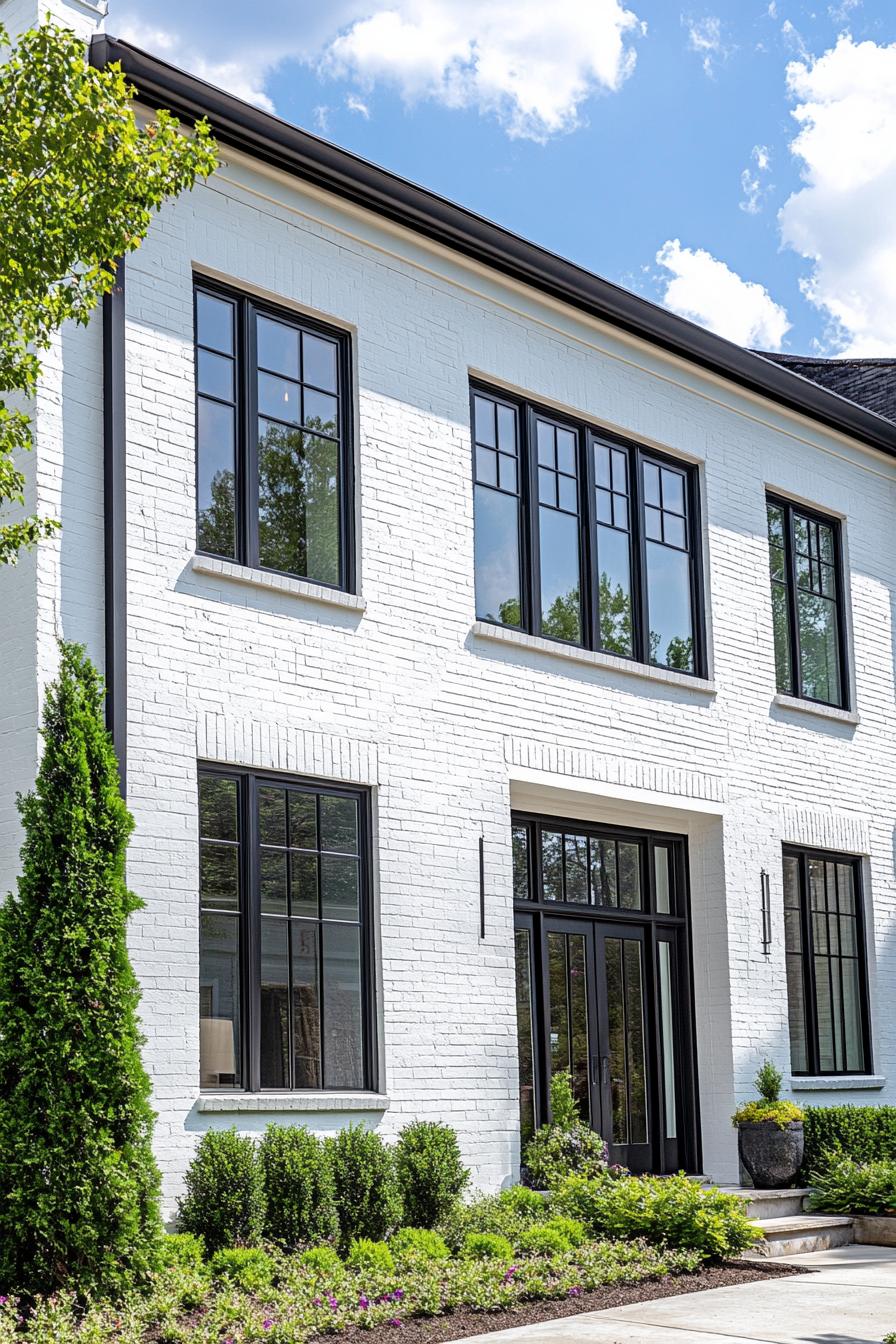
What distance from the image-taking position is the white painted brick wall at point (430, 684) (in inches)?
404

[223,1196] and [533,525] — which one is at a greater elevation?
[533,525]

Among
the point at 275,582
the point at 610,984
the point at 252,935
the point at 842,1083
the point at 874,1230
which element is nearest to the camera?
the point at 252,935

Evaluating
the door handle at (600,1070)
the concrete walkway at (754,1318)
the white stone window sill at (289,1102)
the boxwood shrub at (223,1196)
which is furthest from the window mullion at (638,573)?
the boxwood shrub at (223,1196)

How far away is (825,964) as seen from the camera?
15.9 metres

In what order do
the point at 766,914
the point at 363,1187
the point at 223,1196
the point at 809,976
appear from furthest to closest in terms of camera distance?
the point at 809,976 → the point at 766,914 → the point at 363,1187 → the point at 223,1196

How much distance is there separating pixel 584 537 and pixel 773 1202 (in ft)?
18.1

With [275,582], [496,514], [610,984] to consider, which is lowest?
[610,984]

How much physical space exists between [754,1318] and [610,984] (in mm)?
5116

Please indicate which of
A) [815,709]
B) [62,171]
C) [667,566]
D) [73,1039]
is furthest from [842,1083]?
[62,171]

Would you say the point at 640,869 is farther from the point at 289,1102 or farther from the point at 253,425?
the point at 253,425

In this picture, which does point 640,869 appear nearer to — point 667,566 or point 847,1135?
point 667,566

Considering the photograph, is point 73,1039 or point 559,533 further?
point 559,533

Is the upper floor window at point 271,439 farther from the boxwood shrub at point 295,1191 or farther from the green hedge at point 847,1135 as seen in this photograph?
the green hedge at point 847,1135

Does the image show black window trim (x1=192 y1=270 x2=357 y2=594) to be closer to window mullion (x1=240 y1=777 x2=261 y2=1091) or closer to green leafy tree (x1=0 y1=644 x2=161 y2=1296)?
window mullion (x1=240 y1=777 x2=261 y2=1091)
